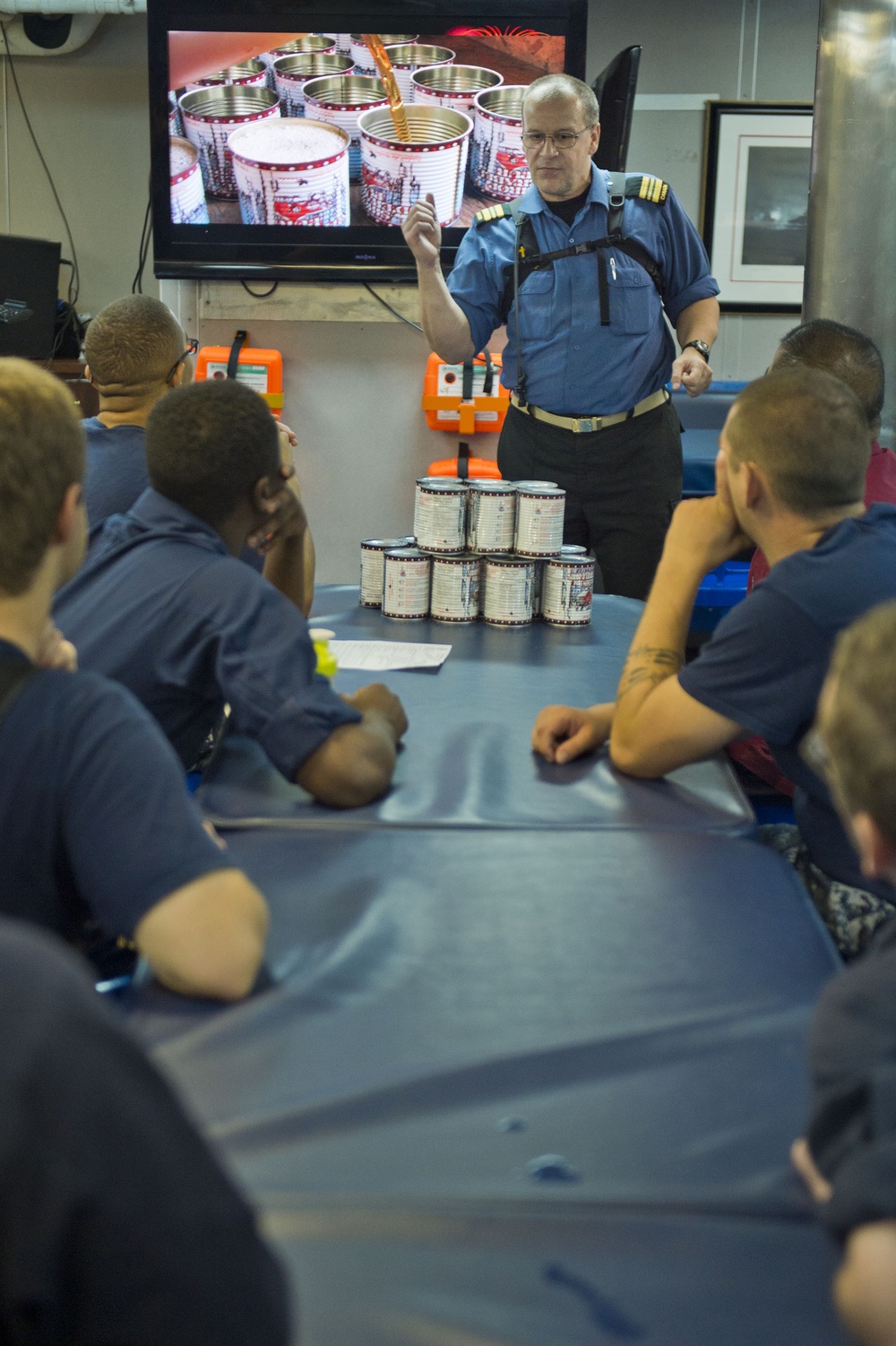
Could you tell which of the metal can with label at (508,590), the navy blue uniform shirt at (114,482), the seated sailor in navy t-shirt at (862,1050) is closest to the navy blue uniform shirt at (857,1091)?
the seated sailor in navy t-shirt at (862,1050)

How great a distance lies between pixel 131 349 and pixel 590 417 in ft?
4.20

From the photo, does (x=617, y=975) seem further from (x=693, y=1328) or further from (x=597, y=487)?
(x=597, y=487)

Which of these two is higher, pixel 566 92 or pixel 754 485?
pixel 566 92

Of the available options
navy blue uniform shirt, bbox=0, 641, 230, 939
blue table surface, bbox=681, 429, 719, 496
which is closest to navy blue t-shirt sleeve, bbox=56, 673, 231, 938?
navy blue uniform shirt, bbox=0, 641, 230, 939

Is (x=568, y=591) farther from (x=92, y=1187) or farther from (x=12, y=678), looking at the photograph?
(x=92, y=1187)

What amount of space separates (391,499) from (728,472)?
10.3ft

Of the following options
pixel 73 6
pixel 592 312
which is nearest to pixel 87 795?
pixel 592 312

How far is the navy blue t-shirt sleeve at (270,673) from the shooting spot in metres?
1.52

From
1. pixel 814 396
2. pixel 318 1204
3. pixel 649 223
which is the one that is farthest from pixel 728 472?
pixel 649 223

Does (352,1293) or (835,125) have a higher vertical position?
(835,125)

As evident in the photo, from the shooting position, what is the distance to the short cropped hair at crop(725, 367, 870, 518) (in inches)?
63.5

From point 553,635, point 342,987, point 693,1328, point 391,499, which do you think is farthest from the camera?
point 391,499

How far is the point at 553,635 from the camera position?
2.42m

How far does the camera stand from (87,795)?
1.04 m
